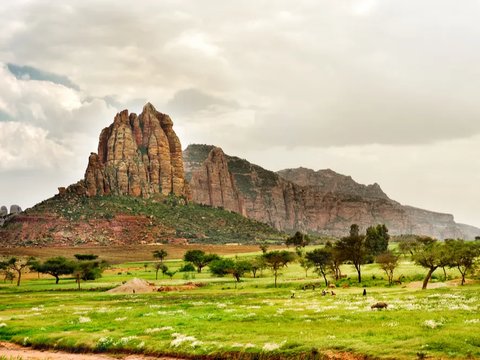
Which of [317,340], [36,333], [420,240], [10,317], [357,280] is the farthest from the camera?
[420,240]

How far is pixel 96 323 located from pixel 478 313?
94.8 ft

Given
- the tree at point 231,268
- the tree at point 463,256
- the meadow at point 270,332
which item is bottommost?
the tree at point 231,268

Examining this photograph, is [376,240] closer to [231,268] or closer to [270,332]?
[231,268]

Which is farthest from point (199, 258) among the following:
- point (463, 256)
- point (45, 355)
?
point (45, 355)

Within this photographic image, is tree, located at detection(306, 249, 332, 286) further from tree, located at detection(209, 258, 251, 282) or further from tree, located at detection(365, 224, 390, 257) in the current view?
tree, located at detection(365, 224, 390, 257)

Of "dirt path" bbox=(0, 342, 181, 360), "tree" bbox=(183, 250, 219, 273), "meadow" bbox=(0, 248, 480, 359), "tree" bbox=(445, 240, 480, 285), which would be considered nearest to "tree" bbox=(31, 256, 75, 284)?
"tree" bbox=(183, 250, 219, 273)

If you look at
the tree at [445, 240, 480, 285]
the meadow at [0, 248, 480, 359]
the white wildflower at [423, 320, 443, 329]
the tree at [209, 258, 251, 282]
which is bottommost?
the tree at [209, 258, 251, 282]

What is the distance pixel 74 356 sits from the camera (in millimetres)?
29953

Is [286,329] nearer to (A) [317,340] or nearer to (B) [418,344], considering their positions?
(A) [317,340]

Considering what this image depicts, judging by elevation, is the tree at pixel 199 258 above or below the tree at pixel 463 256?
below

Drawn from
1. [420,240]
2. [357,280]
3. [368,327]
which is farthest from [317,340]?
[420,240]

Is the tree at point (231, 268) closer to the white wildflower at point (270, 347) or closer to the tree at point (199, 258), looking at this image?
the tree at point (199, 258)

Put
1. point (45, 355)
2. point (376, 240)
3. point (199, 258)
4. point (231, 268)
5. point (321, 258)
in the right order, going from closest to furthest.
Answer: point (45, 355), point (321, 258), point (231, 268), point (199, 258), point (376, 240)

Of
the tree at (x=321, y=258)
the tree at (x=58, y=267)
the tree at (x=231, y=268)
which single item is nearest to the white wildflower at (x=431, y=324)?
the tree at (x=321, y=258)
